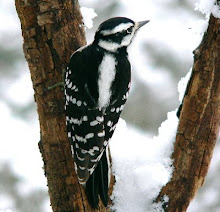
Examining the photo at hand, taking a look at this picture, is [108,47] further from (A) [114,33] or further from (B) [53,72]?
(B) [53,72]

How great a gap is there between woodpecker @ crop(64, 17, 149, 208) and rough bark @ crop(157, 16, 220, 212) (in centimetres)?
43

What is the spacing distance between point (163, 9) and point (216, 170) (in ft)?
8.70

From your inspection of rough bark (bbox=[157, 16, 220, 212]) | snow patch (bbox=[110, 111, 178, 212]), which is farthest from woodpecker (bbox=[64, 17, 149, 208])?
rough bark (bbox=[157, 16, 220, 212])

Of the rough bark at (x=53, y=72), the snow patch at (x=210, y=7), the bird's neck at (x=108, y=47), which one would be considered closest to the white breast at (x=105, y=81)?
the bird's neck at (x=108, y=47)

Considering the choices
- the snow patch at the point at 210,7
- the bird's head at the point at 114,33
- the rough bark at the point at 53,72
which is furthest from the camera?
the bird's head at the point at 114,33

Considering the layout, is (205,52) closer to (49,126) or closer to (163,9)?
(49,126)

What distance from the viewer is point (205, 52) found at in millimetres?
2889

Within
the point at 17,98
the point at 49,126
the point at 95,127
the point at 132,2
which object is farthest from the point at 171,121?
the point at 132,2

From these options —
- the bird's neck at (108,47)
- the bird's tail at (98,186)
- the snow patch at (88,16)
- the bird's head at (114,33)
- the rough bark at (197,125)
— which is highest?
the snow patch at (88,16)

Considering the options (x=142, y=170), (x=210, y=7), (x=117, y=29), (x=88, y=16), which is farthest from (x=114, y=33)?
(x=142, y=170)

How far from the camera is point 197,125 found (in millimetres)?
3021

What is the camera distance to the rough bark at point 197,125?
9.47 ft

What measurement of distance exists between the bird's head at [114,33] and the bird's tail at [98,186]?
831 millimetres

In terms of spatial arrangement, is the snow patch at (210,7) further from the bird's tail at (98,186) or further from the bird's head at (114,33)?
the bird's tail at (98,186)
